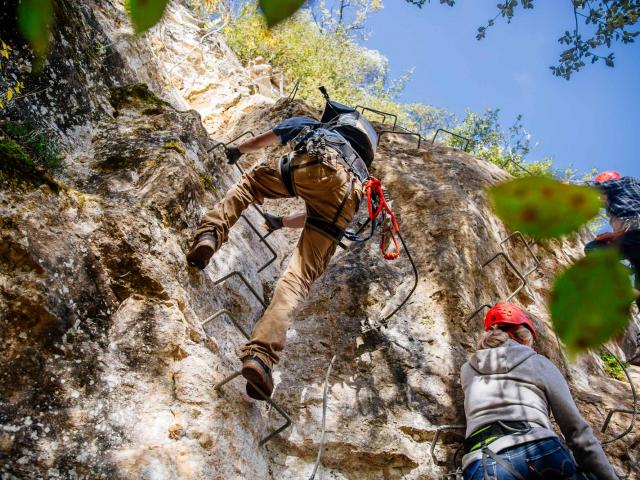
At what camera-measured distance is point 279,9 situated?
565mm

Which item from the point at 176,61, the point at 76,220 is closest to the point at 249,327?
the point at 76,220

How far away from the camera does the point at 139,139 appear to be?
4.04 metres

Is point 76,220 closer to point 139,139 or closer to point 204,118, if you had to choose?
point 139,139

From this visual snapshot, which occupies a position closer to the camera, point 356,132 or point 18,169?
point 18,169

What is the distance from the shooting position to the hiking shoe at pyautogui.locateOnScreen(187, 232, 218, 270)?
3146 millimetres

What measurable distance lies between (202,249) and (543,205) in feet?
9.41

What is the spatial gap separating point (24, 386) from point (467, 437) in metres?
2.37

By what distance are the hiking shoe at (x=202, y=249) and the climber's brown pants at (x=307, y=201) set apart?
63 millimetres

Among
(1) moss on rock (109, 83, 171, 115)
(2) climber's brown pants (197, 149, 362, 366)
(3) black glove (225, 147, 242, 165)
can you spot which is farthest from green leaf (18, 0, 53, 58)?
(1) moss on rock (109, 83, 171, 115)

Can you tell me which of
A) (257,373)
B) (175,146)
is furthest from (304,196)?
(257,373)

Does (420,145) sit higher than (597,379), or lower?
higher

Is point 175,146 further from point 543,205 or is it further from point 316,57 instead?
point 316,57

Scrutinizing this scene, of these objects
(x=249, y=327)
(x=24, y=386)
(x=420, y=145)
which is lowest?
(x=24, y=386)

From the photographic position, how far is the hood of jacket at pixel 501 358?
306cm
